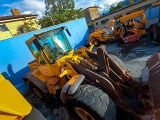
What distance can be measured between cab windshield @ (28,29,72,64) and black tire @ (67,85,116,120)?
1.50 metres

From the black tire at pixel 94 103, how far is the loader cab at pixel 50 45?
150 cm

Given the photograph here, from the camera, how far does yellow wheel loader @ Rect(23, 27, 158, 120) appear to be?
297cm

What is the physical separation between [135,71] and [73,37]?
24.3 feet

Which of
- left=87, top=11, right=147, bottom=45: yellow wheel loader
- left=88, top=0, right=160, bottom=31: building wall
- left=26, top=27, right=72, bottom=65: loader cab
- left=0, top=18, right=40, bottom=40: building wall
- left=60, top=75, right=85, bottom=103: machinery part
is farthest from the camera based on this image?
left=0, top=18, right=40, bottom=40: building wall

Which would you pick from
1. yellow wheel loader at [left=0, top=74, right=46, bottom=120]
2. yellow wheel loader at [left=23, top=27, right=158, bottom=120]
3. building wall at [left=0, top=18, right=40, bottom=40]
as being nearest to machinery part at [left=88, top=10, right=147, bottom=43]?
yellow wheel loader at [left=23, top=27, right=158, bottom=120]

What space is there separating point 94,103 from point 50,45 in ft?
7.40

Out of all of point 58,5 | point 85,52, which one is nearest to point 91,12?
point 58,5

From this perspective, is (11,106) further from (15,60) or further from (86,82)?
(15,60)

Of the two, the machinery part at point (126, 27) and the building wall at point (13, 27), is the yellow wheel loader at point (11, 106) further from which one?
the building wall at point (13, 27)

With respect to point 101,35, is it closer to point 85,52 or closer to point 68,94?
point 85,52

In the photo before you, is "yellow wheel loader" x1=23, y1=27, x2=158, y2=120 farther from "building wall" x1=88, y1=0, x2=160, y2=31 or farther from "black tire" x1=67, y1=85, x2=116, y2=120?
"building wall" x1=88, y1=0, x2=160, y2=31

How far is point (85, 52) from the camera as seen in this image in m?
5.04

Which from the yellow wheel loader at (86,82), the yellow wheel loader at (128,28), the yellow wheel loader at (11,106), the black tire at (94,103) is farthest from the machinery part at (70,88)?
the yellow wheel loader at (128,28)

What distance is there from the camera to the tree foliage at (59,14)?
2242 centimetres
